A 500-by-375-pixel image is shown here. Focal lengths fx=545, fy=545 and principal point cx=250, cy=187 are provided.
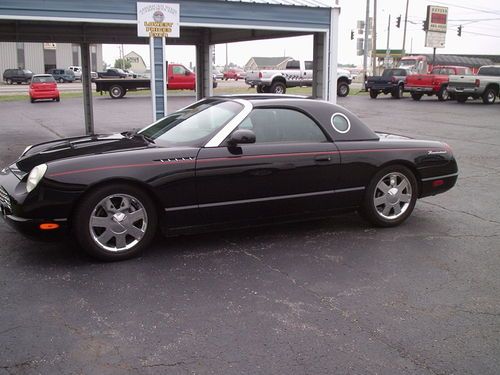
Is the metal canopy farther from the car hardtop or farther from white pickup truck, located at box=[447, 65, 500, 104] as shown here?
white pickup truck, located at box=[447, 65, 500, 104]

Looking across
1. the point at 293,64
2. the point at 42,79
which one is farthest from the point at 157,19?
the point at 293,64

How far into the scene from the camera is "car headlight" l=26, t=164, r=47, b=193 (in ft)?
14.8

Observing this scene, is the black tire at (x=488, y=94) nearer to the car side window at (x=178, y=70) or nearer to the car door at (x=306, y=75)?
the car door at (x=306, y=75)

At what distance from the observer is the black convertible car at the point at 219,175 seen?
Result: 4570 millimetres

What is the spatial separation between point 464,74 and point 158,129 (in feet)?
88.0

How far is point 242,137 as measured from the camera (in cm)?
495

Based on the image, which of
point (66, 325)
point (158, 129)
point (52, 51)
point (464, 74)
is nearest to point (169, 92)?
point (464, 74)

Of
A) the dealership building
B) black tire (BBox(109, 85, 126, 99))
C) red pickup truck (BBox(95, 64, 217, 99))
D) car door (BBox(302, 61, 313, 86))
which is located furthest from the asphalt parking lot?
the dealership building

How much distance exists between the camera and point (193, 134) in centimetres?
526

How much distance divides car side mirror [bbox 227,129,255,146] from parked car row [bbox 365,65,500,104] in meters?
25.3

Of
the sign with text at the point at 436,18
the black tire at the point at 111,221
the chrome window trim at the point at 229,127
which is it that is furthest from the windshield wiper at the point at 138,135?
the sign with text at the point at 436,18

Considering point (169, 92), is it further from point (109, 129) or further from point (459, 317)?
point (459, 317)

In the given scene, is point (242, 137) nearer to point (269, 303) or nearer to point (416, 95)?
point (269, 303)

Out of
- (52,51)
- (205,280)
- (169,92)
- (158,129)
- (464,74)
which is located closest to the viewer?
(205,280)
